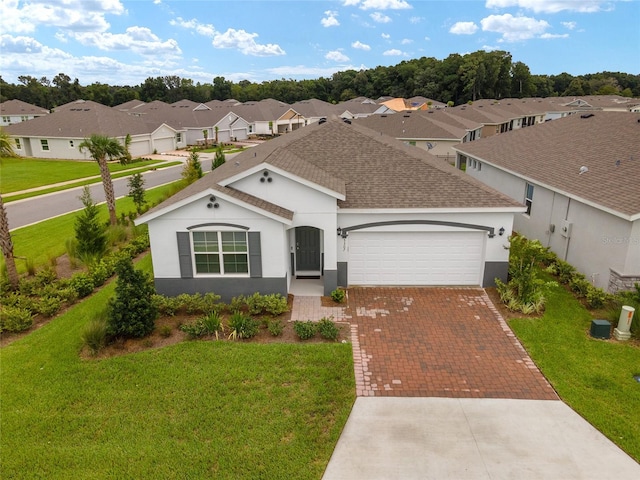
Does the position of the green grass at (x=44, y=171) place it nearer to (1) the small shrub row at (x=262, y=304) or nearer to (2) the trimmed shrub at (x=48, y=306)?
(2) the trimmed shrub at (x=48, y=306)

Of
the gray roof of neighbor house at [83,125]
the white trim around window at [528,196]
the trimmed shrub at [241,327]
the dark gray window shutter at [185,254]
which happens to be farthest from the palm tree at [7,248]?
the gray roof of neighbor house at [83,125]

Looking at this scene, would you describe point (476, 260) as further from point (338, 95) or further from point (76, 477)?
point (338, 95)

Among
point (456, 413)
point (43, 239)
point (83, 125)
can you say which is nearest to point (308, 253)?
point (456, 413)

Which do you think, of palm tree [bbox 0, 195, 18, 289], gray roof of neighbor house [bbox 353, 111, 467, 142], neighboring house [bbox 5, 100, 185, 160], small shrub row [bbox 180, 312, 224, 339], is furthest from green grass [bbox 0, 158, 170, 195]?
small shrub row [bbox 180, 312, 224, 339]

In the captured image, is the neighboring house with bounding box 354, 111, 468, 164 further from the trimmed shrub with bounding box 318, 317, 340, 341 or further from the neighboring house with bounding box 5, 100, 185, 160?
the trimmed shrub with bounding box 318, 317, 340, 341

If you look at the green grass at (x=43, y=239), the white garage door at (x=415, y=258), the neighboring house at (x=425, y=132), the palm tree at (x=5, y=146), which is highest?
the palm tree at (x=5, y=146)

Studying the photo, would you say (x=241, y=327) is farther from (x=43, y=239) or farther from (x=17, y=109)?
(x=17, y=109)
